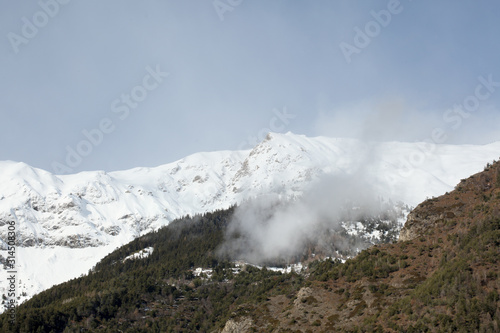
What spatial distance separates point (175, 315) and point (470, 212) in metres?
152

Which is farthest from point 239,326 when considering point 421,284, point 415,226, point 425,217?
point 425,217

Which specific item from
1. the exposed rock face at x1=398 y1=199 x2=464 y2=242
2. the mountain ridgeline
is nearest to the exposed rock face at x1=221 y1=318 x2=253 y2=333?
the mountain ridgeline

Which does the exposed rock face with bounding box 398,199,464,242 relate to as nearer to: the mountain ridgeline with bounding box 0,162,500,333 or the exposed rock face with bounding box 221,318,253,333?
A: the mountain ridgeline with bounding box 0,162,500,333

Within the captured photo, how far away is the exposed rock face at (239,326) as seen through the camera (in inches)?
3442

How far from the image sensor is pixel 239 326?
8856 cm

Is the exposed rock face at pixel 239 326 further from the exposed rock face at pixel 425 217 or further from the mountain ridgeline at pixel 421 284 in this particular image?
the exposed rock face at pixel 425 217

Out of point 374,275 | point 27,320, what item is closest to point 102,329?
point 27,320


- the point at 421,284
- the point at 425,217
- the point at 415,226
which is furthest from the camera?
the point at 415,226

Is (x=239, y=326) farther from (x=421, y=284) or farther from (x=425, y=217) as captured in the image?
(x=425, y=217)

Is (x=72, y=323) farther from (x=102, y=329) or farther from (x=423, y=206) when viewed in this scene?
(x=423, y=206)

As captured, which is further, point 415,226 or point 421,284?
point 415,226

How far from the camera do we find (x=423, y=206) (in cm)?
9700

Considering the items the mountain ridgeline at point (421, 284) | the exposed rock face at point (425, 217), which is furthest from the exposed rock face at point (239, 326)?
the exposed rock face at point (425, 217)

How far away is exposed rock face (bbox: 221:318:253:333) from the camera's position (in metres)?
87.4
